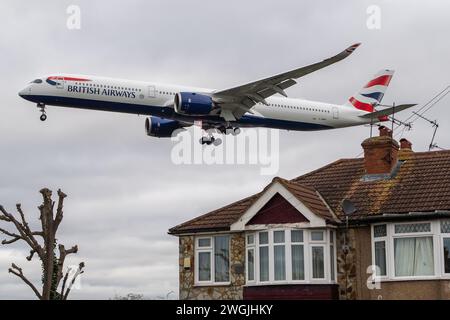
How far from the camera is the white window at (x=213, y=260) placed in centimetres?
3081

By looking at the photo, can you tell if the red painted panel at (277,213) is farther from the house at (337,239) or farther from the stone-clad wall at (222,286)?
the stone-clad wall at (222,286)

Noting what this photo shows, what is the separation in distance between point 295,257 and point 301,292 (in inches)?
47.4

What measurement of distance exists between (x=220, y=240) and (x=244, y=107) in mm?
20187

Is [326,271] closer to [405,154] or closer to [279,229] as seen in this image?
[279,229]

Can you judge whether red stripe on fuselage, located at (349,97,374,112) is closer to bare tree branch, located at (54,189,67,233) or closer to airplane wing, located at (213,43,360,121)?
airplane wing, located at (213,43,360,121)

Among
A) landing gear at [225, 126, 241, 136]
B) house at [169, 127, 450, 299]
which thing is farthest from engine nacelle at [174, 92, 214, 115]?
house at [169, 127, 450, 299]

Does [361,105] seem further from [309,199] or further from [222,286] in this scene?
[222,286]

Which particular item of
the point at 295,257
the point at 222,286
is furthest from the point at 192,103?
the point at 295,257

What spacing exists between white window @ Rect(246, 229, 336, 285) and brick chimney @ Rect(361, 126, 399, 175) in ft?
12.8

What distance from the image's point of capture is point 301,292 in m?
28.5

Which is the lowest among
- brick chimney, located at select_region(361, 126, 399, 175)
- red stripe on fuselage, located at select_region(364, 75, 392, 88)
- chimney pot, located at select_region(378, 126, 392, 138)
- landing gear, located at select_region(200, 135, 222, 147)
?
brick chimney, located at select_region(361, 126, 399, 175)

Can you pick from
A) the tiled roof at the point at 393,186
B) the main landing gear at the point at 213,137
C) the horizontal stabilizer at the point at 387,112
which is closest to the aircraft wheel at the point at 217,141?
the main landing gear at the point at 213,137

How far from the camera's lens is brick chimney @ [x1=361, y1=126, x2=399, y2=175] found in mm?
31641
